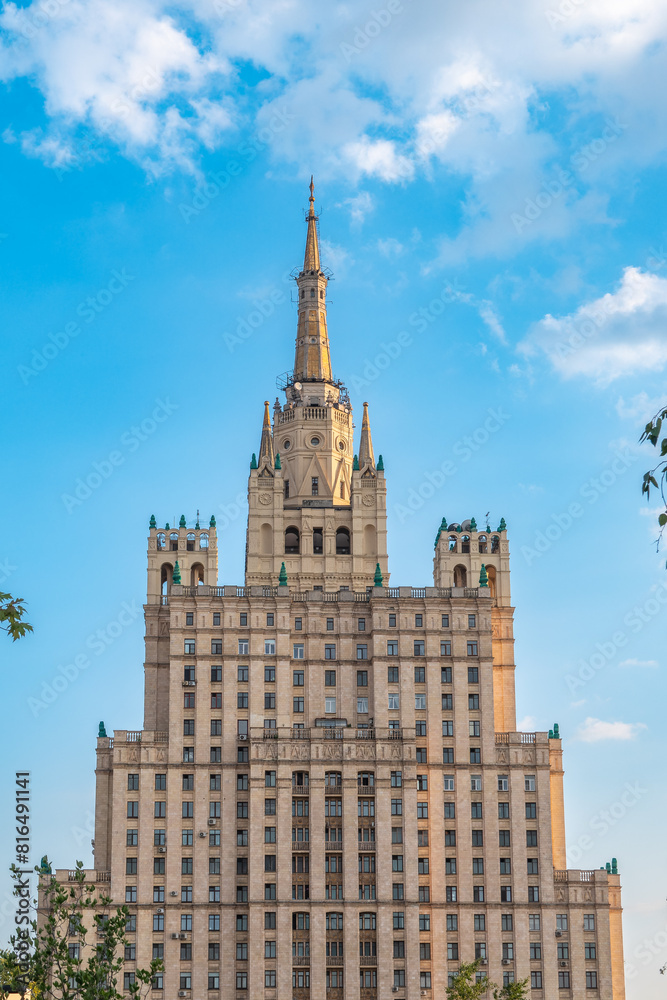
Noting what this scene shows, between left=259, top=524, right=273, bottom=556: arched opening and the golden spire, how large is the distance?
3339cm

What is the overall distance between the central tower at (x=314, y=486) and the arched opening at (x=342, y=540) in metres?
0.11

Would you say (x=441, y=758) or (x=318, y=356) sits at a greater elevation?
(x=318, y=356)

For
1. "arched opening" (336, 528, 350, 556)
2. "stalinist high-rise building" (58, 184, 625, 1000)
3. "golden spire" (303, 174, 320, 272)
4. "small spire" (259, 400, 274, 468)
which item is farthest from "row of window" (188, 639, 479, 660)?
"golden spire" (303, 174, 320, 272)

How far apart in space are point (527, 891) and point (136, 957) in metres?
36.9

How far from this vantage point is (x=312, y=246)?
183000 mm

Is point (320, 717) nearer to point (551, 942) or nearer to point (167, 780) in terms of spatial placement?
point (167, 780)

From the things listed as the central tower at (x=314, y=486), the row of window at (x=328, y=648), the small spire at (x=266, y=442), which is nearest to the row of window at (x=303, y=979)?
the row of window at (x=328, y=648)

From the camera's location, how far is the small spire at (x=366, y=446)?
172 m

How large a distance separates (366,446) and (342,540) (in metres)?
Answer: 11.6

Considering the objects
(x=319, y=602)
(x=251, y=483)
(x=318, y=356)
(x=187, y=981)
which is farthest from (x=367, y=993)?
(x=318, y=356)

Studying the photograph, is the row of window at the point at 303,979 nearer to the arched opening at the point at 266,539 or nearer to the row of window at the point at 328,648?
the row of window at the point at 328,648

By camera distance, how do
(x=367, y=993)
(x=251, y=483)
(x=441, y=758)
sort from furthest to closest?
(x=251, y=483), (x=441, y=758), (x=367, y=993)

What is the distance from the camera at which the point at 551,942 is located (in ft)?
479

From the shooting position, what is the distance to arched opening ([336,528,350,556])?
168m
